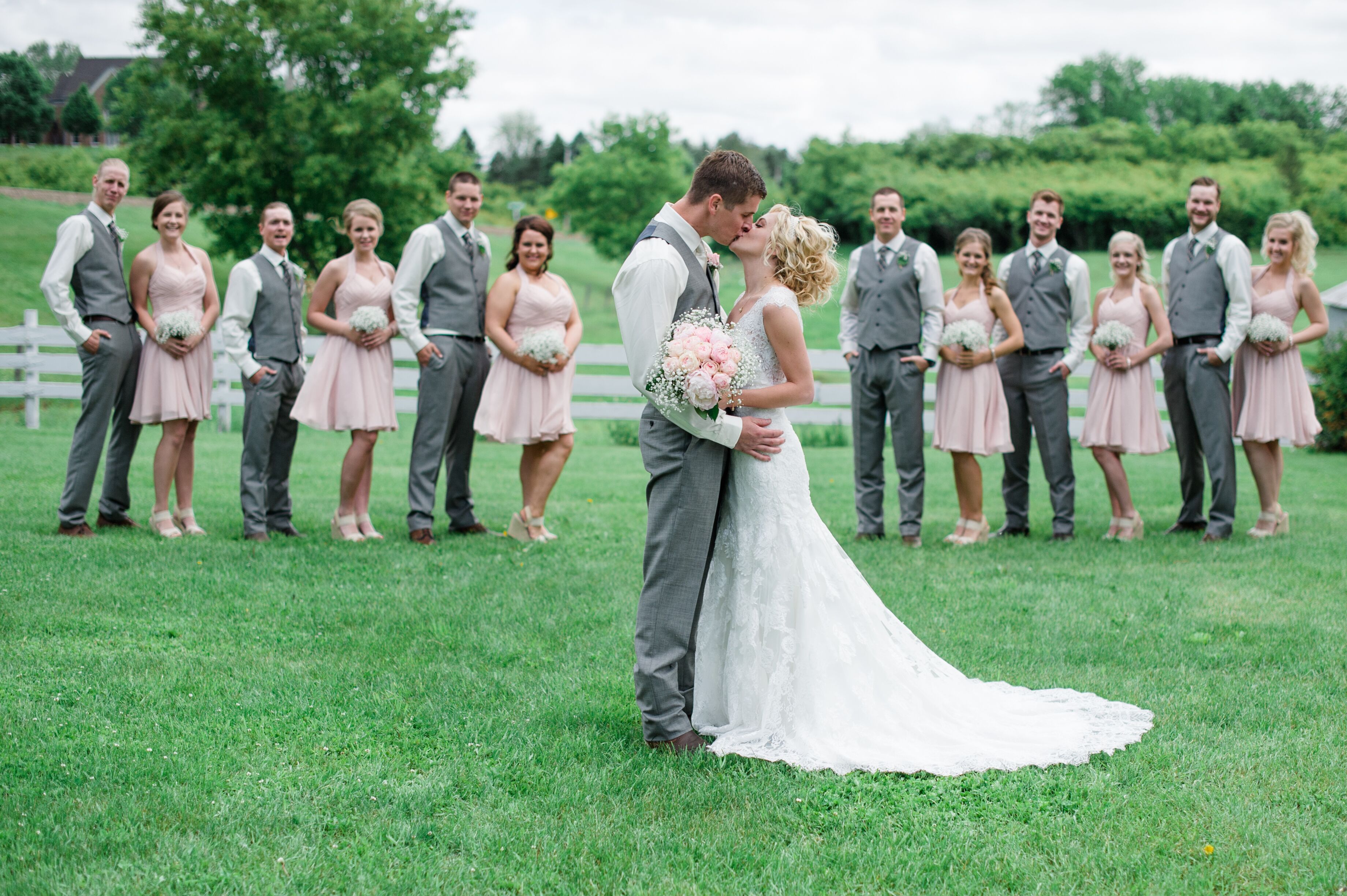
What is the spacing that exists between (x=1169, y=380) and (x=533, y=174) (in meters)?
96.8

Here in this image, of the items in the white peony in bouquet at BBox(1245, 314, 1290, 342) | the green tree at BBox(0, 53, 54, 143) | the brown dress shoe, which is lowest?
the brown dress shoe

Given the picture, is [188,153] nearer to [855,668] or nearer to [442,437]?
[442,437]

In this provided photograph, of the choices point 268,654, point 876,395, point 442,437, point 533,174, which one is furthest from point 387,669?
point 533,174

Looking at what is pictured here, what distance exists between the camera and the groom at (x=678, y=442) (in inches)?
163

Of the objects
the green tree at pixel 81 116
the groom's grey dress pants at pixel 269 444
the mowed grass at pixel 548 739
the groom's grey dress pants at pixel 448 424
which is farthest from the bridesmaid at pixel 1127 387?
the green tree at pixel 81 116

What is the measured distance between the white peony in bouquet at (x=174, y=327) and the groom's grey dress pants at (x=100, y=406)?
239mm

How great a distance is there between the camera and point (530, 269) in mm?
8648

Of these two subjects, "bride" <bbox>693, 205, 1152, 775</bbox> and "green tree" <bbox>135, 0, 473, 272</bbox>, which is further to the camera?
"green tree" <bbox>135, 0, 473, 272</bbox>

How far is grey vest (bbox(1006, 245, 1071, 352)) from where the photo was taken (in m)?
8.92

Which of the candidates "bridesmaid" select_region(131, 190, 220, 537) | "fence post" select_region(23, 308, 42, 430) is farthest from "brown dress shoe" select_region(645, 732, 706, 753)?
"fence post" select_region(23, 308, 42, 430)

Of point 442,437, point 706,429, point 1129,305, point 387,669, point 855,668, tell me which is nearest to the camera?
point 706,429

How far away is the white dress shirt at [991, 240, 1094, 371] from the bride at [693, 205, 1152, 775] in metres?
4.91

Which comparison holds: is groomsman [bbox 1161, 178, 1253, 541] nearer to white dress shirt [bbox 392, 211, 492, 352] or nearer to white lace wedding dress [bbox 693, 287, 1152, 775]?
white lace wedding dress [bbox 693, 287, 1152, 775]

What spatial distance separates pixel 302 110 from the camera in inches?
1235
